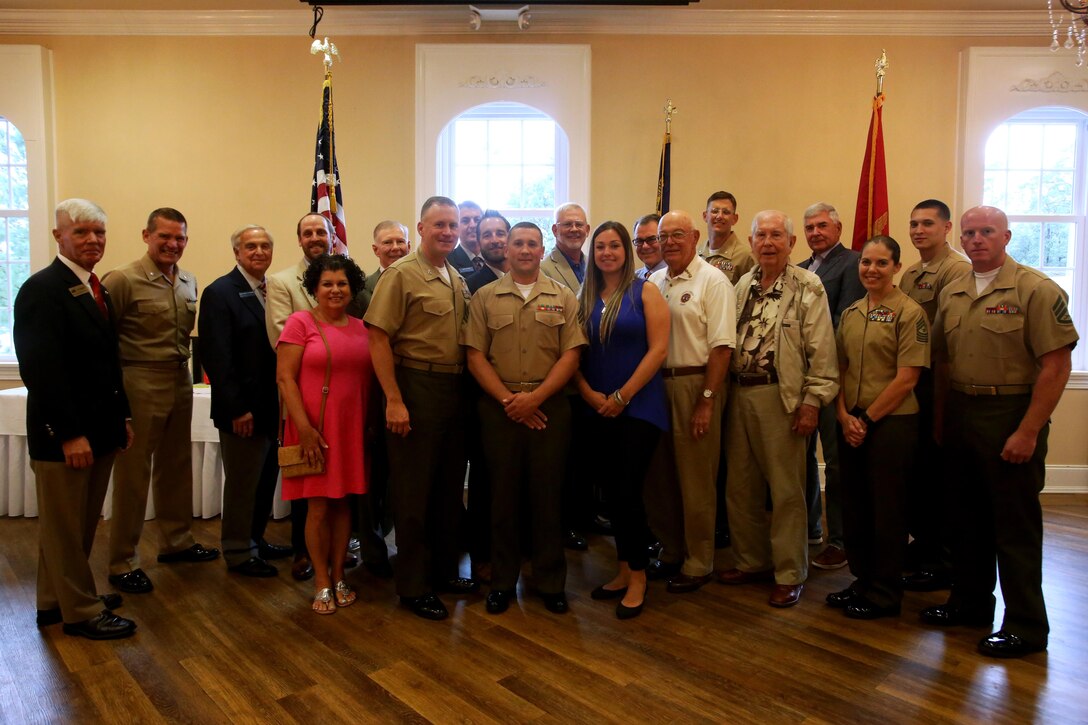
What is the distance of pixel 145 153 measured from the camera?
5.45 meters

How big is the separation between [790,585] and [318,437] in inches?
83.3

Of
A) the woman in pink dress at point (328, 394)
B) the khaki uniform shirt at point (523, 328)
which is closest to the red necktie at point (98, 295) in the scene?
the woman in pink dress at point (328, 394)

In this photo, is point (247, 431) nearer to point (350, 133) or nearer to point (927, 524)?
point (350, 133)

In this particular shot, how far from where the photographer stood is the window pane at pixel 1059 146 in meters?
5.55

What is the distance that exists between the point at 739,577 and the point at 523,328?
5.24ft

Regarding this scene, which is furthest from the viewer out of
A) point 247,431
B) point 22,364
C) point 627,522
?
point 247,431

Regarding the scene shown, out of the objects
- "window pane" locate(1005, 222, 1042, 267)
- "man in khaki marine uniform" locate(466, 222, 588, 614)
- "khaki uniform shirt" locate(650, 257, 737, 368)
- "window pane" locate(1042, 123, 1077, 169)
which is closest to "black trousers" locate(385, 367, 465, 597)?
"man in khaki marine uniform" locate(466, 222, 588, 614)

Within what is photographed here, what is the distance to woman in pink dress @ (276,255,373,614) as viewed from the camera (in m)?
2.92

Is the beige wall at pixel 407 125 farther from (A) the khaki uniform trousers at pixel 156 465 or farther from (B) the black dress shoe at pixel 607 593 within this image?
(B) the black dress shoe at pixel 607 593

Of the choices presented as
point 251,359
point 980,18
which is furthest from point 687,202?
point 251,359

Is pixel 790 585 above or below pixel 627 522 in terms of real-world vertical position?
below

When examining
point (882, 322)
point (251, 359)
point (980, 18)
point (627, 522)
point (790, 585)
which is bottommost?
point (790, 585)

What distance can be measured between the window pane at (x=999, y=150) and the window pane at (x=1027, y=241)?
0.48 m

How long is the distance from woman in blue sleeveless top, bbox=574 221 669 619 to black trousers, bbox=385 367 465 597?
0.57 meters
